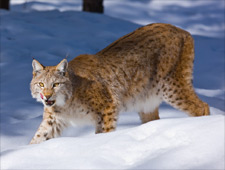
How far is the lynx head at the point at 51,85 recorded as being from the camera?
12.3 ft

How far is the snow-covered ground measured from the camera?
2.50 m

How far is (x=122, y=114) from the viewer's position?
545 centimetres

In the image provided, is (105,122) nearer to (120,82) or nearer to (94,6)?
(120,82)

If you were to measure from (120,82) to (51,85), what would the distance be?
88 cm

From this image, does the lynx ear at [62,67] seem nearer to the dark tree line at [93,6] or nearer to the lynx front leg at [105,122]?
the lynx front leg at [105,122]

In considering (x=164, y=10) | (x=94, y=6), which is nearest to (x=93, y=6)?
(x=94, y=6)

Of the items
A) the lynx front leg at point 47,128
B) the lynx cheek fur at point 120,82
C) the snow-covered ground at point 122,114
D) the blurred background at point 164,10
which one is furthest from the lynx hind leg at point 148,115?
the blurred background at point 164,10

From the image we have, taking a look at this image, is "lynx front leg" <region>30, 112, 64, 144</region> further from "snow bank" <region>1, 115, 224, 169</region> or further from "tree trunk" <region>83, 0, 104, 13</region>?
"tree trunk" <region>83, 0, 104, 13</region>

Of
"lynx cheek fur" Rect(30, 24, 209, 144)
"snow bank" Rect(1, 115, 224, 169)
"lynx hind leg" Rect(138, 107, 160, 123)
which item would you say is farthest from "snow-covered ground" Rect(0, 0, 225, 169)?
"lynx cheek fur" Rect(30, 24, 209, 144)

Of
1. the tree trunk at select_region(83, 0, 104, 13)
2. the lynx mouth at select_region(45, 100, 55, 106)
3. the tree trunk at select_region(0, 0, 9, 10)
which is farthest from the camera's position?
the tree trunk at select_region(0, 0, 9, 10)

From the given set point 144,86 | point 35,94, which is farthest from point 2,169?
point 144,86

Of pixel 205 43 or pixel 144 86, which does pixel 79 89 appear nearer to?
pixel 144 86

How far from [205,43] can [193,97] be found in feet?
13.1

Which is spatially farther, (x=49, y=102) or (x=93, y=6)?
(x=93, y=6)
